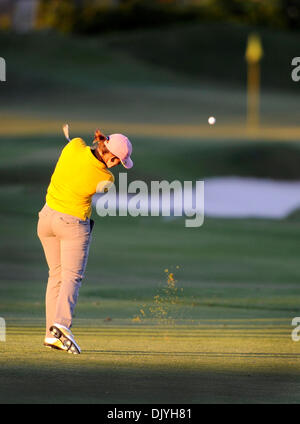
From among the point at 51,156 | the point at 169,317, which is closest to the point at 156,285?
the point at 169,317

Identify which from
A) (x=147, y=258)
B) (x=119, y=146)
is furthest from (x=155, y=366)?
(x=147, y=258)

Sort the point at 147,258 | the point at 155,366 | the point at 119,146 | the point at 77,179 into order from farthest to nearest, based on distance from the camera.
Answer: the point at 147,258, the point at 77,179, the point at 119,146, the point at 155,366

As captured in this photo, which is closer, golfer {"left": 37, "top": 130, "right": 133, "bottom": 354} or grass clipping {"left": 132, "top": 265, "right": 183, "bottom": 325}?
golfer {"left": 37, "top": 130, "right": 133, "bottom": 354}

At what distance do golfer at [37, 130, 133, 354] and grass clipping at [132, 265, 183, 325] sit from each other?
6.99 feet

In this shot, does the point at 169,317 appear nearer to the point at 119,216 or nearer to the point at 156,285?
the point at 156,285

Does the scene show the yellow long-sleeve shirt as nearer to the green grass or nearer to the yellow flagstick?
the green grass

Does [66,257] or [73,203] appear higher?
[73,203]

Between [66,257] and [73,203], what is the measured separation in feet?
1.28

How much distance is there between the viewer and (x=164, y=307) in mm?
13039

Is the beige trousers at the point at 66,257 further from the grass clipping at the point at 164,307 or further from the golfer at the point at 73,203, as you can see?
the grass clipping at the point at 164,307

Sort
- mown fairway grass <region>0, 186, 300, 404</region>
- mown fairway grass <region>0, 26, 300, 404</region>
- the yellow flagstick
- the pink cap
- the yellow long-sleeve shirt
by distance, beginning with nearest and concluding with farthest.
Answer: mown fairway grass <region>0, 186, 300, 404</region>
mown fairway grass <region>0, 26, 300, 404</region>
the pink cap
the yellow long-sleeve shirt
the yellow flagstick

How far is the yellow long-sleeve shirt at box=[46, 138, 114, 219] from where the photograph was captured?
31.9ft

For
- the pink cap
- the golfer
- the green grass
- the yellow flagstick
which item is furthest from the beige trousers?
the yellow flagstick

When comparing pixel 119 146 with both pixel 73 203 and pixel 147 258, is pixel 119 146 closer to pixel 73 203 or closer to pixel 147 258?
pixel 73 203
